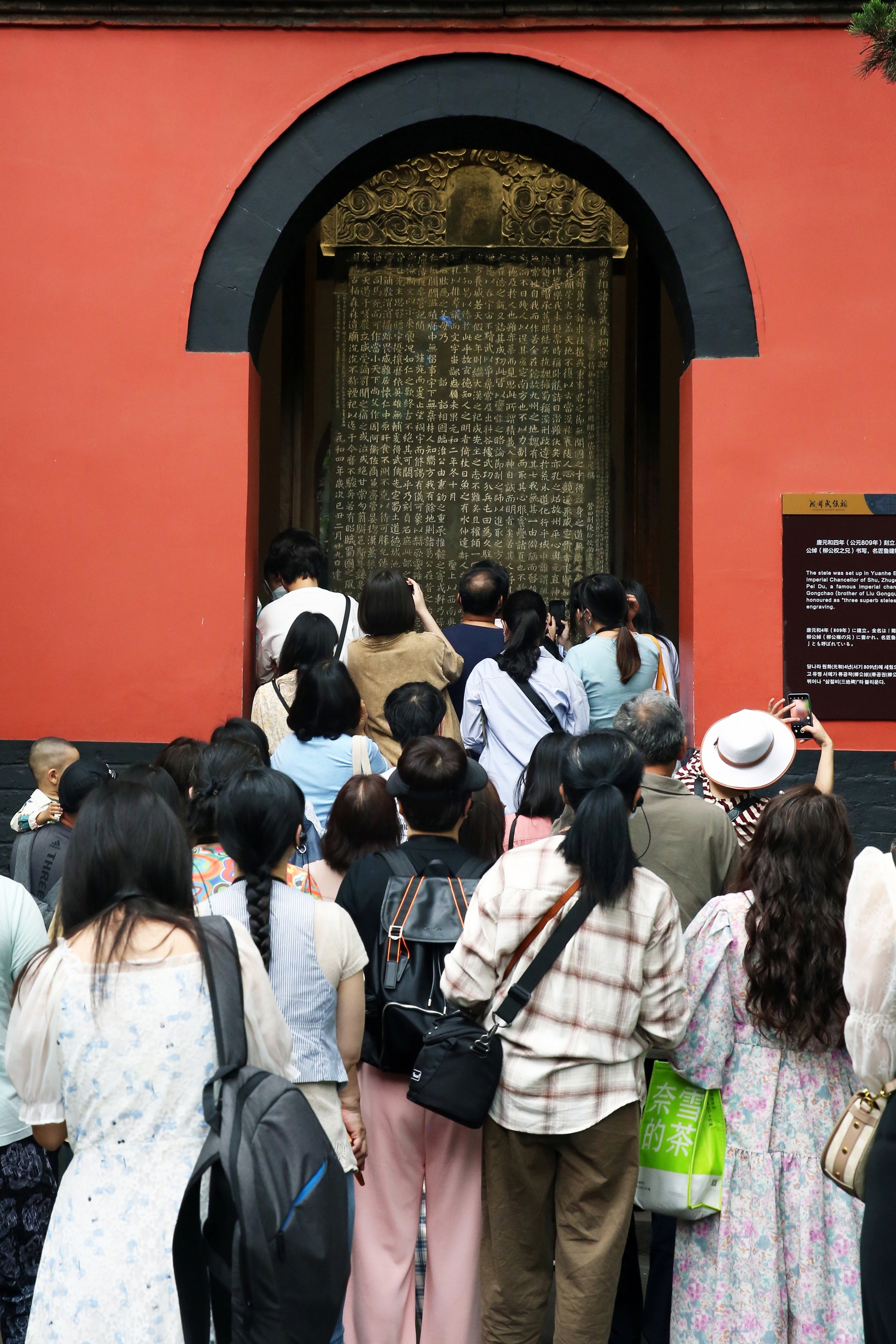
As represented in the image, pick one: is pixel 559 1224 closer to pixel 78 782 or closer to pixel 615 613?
pixel 78 782

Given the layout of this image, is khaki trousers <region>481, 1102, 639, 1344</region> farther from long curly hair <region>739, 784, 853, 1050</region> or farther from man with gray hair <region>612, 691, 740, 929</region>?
man with gray hair <region>612, 691, 740, 929</region>

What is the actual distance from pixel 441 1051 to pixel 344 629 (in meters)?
2.75

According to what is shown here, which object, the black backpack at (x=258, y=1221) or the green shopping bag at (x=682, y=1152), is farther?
the green shopping bag at (x=682, y=1152)

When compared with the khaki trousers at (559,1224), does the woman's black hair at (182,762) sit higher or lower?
higher

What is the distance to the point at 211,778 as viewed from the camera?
3521 mm

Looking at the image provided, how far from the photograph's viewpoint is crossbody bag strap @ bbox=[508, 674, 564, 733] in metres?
4.94

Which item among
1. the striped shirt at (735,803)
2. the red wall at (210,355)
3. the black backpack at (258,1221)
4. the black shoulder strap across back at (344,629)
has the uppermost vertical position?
the red wall at (210,355)

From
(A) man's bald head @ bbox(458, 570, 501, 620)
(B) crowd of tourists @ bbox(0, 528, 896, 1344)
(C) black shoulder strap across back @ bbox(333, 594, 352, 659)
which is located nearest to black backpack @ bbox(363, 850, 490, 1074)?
(B) crowd of tourists @ bbox(0, 528, 896, 1344)

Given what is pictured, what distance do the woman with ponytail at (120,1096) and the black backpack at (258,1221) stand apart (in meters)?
0.07

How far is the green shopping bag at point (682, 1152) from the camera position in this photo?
297 centimetres

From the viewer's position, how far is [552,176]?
8.35 metres

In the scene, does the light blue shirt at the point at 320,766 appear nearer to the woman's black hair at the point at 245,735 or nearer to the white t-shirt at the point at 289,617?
the woman's black hair at the point at 245,735

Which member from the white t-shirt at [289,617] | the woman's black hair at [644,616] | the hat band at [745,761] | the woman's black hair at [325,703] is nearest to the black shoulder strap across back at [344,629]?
the white t-shirt at [289,617]

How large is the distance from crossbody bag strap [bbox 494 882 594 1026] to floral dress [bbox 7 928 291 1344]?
86cm
